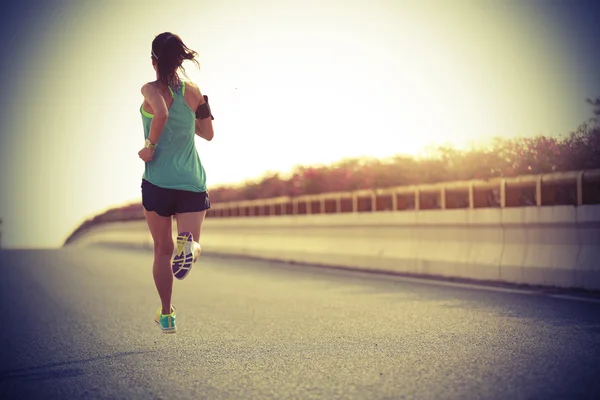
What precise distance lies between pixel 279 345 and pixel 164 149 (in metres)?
1.71

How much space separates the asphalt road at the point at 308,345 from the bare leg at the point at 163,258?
0.43m

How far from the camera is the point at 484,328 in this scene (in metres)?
6.88

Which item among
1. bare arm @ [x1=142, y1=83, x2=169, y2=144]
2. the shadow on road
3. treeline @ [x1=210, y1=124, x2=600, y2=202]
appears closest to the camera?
the shadow on road

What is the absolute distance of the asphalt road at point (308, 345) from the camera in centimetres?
474

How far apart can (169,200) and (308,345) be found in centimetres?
151

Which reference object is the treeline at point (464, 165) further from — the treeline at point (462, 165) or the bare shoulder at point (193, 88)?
the bare shoulder at point (193, 88)

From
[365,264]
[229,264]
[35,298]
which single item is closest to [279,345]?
[35,298]

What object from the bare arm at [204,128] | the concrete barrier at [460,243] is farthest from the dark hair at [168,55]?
the concrete barrier at [460,243]

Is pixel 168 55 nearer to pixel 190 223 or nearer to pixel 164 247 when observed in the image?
pixel 190 223

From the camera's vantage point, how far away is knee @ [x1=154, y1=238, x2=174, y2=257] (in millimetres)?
6367

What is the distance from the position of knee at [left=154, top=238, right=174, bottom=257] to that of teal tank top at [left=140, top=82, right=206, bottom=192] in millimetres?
479

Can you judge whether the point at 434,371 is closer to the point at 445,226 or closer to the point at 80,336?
the point at 80,336

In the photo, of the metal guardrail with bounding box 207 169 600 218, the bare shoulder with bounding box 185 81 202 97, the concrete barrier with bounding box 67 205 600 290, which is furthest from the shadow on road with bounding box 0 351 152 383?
the metal guardrail with bounding box 207 169 600 218

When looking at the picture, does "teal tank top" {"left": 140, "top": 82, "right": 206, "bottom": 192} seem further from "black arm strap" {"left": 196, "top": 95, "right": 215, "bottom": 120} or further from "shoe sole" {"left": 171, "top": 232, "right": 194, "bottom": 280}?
"shoe sole" {"left": 171, "top": 232, "right": 194, "bottom": 280}
